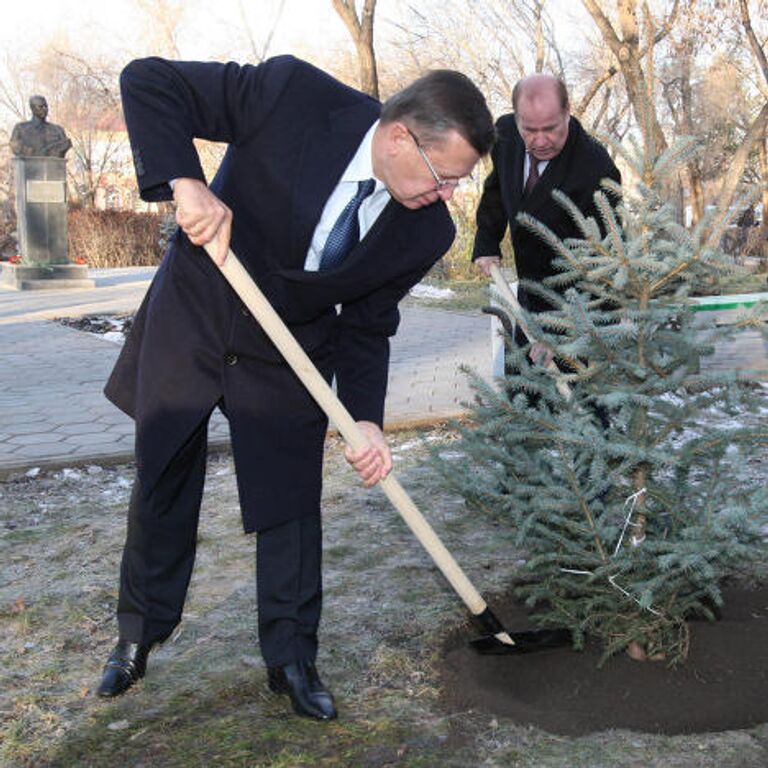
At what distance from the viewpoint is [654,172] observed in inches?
103

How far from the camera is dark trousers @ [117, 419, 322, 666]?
2629 mm

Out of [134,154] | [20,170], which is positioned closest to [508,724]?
[134,154]

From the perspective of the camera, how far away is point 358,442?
249 centimetres

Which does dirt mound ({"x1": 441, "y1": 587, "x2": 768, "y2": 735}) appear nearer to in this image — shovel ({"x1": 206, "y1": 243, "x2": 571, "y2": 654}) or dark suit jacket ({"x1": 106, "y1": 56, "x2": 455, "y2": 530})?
shovel ({"x1": 206, "y1": 243, "x2": 571, "y2": 654})

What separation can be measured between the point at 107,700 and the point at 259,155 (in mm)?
1513

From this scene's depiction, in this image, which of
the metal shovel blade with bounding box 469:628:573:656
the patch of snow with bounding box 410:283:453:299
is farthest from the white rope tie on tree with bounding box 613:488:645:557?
the patch of snow with bounding box 410:283:453:299

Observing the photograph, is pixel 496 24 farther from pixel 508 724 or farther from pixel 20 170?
pixel 508 724

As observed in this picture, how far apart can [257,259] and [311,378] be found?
0.33m

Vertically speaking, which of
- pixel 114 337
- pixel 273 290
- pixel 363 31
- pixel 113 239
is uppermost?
pixel 363 31

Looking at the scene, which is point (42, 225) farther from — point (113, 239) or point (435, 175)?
point (435, 175)

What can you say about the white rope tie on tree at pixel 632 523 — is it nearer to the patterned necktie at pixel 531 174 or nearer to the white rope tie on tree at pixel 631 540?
the white rope tie on tree at pixel 631 540

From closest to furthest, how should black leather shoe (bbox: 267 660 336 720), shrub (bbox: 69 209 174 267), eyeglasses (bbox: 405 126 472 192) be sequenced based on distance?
eyeglasses (bbox: 405 126 472 192) → black leather shoe (bbox: 267 660 336 720) → shrub (bbox: 69 209 174 267)

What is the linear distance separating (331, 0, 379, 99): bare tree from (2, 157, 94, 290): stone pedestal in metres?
4.94

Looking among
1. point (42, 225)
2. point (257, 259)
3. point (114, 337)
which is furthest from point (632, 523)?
point (42, 225)
